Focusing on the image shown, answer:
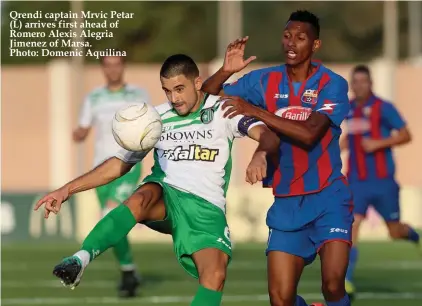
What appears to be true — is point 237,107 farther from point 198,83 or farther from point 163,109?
point 163,109

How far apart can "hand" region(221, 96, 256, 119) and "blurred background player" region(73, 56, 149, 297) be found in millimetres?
4710

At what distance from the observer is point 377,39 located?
3841cm

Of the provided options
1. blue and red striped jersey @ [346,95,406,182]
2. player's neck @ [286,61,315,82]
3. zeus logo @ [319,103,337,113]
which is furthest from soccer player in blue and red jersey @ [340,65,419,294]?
zeus logo @ [319,103,337,113]

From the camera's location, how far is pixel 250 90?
847cm

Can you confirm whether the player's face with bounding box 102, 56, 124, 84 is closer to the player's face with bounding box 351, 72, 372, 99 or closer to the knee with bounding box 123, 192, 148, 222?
the player's face with bounding box 351, 72, 372, 99

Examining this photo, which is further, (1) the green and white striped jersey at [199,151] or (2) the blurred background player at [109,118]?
(2) the blurred background player at [109,118]

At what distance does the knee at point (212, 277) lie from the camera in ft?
25.8

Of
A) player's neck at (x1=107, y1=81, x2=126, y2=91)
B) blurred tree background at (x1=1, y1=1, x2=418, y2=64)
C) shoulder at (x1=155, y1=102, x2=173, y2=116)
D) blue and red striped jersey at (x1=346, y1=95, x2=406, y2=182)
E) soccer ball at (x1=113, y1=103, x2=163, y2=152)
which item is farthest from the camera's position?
blurred tree background at (x1=1, y1=1, x2=418, y2=64)

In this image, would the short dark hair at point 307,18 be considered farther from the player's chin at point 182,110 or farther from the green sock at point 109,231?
the green sock at point 109,231

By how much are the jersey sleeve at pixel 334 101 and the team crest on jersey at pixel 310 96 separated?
0.03m

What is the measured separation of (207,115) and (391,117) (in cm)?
550

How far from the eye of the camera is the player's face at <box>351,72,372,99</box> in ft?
42.7

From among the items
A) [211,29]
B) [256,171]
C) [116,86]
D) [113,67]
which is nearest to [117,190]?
[116,86]

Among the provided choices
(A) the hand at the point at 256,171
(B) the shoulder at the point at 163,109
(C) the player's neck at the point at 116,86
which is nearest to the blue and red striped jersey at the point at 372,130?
(C) the player's neck at the point at 116,86
